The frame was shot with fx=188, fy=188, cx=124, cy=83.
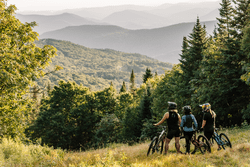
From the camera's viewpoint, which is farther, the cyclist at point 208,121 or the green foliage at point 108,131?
the green foliage at point 108,131

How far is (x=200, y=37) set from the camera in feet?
84.1

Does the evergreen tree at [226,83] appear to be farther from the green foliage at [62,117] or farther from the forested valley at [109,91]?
the green foliage at [62,117]

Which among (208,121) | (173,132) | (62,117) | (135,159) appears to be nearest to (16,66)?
(135,159)

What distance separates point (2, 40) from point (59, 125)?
2876cm

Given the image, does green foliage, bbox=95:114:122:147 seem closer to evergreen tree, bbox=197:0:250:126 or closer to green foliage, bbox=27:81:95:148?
green foliage, bbox=27:81:95:148

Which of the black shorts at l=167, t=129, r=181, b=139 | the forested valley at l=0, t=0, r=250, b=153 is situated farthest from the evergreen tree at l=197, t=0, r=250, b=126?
the black shorts at l=167, t=129, r=181, b=139

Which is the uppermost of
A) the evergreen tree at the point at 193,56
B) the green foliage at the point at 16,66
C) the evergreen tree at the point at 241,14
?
the evergreen tree at the point at 241,14

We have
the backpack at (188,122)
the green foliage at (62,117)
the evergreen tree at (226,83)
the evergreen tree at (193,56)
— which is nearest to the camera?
the backpack at (188,122)

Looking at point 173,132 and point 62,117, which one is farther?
point 62,117

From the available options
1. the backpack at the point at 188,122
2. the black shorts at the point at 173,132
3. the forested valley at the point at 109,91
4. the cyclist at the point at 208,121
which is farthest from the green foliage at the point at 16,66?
the cyclist at the point at 208,121

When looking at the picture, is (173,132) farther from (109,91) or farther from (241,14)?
(109,91)

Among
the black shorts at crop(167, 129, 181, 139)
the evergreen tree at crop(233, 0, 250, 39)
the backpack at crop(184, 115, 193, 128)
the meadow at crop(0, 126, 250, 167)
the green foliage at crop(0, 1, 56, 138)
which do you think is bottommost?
the meadow at crop(0, 126, 250, 167)

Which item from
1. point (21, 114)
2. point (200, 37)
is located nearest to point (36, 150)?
point (21, 114)

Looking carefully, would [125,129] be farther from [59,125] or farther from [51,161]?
[51,161]
